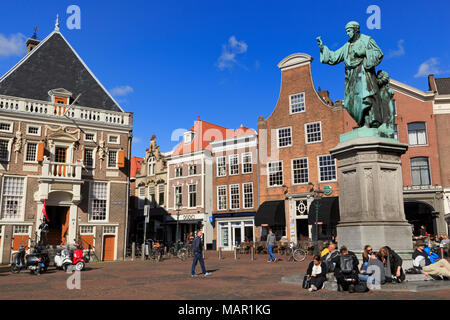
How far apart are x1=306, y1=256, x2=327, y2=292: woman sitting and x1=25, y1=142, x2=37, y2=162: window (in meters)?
23.8

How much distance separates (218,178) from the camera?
39.8 meters

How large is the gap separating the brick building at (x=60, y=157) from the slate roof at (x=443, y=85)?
2419 cm

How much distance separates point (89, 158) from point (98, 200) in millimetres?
3192

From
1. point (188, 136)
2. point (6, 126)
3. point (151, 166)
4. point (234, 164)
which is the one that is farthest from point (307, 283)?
point (151, 166)

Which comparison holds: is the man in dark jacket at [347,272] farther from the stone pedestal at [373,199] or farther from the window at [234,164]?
the window at [234,164]

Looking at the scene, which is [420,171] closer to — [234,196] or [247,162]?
[247,162]

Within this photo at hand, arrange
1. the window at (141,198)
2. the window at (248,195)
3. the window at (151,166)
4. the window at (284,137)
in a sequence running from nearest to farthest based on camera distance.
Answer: the window at (284,137) → the window at (248,195) → the window at (151,166) → the window at (141,198)

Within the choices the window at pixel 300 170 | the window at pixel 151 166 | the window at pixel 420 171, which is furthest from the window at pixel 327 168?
the window at pixel 151 166

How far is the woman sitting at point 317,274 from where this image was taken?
9.43 m

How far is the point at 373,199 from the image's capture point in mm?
10133

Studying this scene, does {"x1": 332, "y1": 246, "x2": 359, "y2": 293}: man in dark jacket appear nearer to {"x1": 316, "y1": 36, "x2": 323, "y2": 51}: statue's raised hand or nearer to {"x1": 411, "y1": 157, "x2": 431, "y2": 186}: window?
{"x1": 316, "y1": 36, "x2": 323, "y2": 51}: statue's raised hand

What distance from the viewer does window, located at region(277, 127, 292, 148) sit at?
34219 millimetres

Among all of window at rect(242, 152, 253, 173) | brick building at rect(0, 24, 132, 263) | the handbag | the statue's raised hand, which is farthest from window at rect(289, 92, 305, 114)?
the handbag
